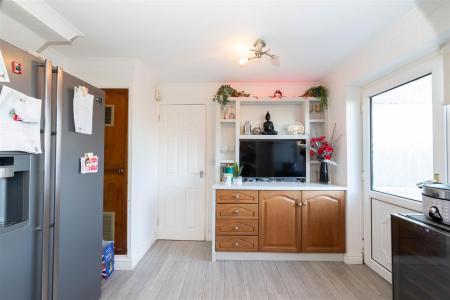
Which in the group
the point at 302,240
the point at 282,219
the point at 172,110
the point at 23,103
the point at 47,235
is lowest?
the point at 302,240

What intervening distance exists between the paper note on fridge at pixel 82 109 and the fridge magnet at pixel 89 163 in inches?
7.1

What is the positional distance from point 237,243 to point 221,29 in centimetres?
240

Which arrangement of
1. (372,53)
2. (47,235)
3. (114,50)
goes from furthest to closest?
(114,50)
(372,53)
(47,235)

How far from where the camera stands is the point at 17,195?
3.74 feet

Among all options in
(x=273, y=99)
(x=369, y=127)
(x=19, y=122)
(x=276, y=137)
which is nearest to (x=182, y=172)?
(x=276, y=137)

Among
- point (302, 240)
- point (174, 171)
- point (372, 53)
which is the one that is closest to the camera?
point (372, 53)

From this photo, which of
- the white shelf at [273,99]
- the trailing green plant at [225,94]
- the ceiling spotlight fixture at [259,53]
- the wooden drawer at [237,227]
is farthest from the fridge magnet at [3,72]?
the white shelf at [273,99]

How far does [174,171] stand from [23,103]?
2.51 m

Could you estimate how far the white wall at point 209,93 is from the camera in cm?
352

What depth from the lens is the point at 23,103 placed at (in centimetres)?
109

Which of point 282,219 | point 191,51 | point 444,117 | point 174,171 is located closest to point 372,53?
point 444,117

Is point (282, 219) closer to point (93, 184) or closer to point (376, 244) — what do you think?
point (376, 244)

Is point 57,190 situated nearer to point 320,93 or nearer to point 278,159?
point 278,159

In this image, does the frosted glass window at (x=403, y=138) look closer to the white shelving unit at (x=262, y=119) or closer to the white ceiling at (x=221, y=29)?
the white ceiling at (x=221, y=29)
